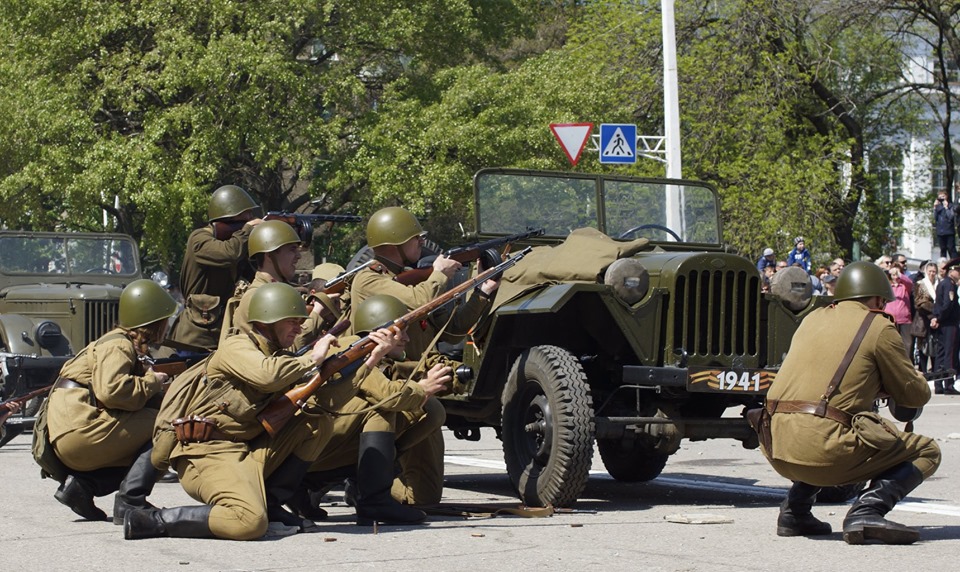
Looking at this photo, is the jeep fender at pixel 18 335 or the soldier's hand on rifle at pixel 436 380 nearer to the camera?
the soldier's hand on rifle at pixel 436 380

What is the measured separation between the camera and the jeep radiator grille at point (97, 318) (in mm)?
15695

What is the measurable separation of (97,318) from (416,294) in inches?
308

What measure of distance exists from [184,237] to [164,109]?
4907 millimetres

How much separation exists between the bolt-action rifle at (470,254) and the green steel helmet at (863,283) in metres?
2.73

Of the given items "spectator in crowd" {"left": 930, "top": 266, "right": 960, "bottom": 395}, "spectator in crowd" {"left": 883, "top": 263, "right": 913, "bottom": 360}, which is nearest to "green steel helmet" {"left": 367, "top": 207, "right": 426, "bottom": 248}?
"spectator in crowd" {"left": 930, "top": 266, "right": 960, "bottom": 395}

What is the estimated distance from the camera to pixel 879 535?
7152 mm

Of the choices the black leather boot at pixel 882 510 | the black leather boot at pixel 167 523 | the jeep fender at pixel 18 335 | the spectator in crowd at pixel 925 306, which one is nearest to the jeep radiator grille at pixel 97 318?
the jeep fender at pixel 18 335

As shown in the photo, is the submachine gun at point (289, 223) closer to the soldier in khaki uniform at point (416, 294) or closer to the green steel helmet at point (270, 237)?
the green steel helmet at point (270, 237)

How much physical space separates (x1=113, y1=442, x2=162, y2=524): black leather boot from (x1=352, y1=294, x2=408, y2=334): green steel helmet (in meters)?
1.29

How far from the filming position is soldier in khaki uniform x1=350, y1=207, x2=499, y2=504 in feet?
28.9

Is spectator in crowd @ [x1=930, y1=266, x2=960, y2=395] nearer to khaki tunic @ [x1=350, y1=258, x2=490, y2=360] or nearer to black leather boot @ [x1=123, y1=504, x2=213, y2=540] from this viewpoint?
khaki tunic @ [x1=350, y1=258, x2=490, y2=360]

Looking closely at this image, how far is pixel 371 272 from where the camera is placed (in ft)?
30.5

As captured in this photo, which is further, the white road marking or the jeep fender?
the jeep fender

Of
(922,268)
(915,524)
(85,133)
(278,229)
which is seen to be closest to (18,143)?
(85,133)
